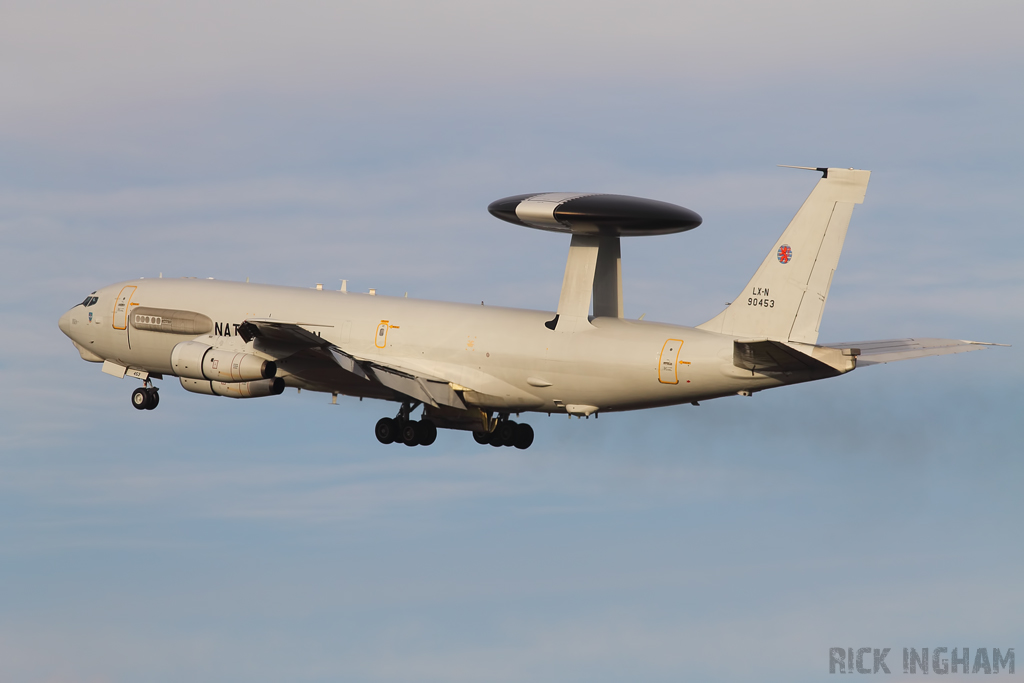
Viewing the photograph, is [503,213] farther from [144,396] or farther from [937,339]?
[144,396]

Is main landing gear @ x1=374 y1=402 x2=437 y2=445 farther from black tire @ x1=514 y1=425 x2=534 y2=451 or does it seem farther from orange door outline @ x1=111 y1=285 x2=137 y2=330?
orange door outline @ x1=111 y1=285 x2=137 y2=330

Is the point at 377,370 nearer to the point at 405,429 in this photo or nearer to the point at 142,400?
the point at 405,429

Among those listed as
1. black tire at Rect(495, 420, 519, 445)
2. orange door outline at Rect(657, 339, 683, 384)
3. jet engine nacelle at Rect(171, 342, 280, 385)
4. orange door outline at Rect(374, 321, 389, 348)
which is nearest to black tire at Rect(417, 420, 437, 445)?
black tire at Rect(495, 420, 519, 445)

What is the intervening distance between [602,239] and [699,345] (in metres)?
4.03

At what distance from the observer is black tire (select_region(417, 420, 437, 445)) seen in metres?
38.8

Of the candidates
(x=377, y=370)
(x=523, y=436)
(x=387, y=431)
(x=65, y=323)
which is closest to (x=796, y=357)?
(x=523, y=436)

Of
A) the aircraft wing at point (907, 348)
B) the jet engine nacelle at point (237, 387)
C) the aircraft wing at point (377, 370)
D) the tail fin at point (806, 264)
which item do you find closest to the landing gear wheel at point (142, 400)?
the jet engine nacelle at point (237, 387)

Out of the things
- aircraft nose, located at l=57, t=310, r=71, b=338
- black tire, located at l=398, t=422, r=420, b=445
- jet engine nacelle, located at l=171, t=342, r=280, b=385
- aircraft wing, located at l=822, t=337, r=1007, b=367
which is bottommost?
black tire, located at l=398, t=422, r=420, b=445

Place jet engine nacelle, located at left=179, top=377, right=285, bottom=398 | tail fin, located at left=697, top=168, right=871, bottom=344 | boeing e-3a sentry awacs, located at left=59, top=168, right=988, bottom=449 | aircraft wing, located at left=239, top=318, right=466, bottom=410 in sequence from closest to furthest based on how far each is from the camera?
tail fin, located at left=697, top=168, right=871, bottom=344 → boeing e-3a sentry awacs, located at left=59, top=168, right=988, bottom=449 → aircraft wing, located at left=239, top=318, right=466, bottom=410 → jet engine nacelle, located at left=179, top=377, right=285, bottom=398

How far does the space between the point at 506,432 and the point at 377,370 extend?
14.6 feet

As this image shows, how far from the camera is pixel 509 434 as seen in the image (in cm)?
3938

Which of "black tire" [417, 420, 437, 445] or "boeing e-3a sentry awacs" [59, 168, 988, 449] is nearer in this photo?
"boeing e-3a sentry awacs" [59, 168, 988, 449]

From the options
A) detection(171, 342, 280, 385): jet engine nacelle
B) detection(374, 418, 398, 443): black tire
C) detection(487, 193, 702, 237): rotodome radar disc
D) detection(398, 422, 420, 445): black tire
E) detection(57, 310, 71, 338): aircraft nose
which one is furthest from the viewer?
detection(57, 310, 71, 338): aircraft nose

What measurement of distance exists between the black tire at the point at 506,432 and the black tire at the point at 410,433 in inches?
91.1
